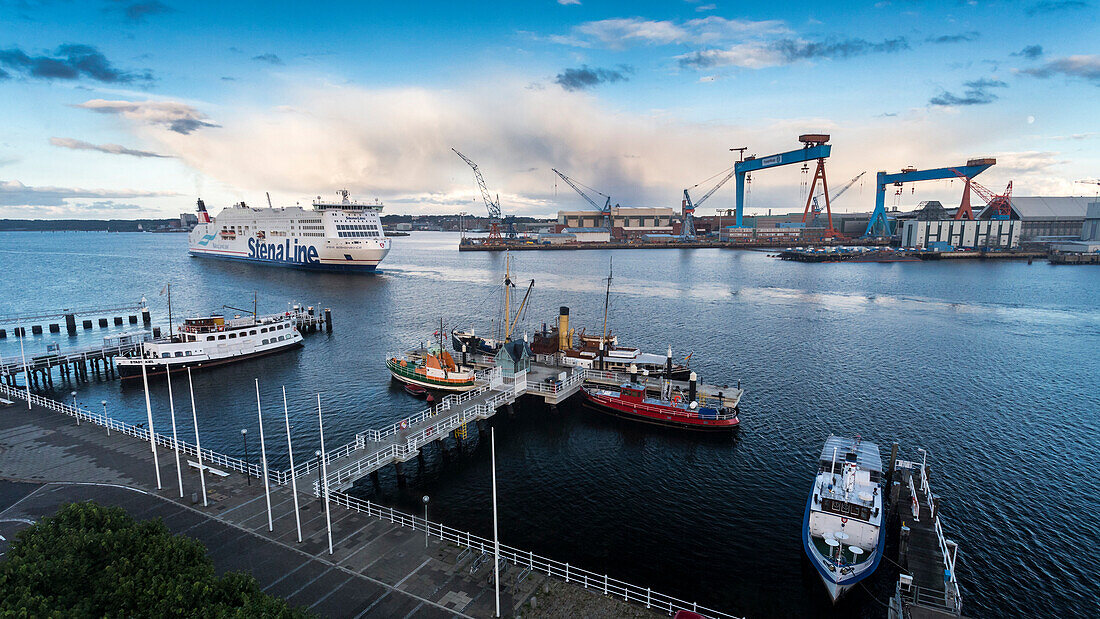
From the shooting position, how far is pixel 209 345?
2510 inches

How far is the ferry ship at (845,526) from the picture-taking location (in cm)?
2586

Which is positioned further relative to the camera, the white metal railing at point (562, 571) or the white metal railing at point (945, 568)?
the white metal railing at point (945, 568)

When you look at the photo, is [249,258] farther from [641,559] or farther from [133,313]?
[641,559]

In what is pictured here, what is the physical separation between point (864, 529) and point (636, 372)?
28159mm

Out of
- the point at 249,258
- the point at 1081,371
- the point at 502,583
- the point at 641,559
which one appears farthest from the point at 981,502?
the point at 249,258

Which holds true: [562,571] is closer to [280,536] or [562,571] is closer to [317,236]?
[280,536]

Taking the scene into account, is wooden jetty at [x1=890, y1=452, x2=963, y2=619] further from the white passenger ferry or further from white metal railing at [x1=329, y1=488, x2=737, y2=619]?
the white passenger ferry

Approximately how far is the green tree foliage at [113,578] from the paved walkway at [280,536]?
17.8 ft

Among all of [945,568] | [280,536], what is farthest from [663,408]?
[280,536]

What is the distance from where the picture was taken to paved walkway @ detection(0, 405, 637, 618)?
68.0 ft

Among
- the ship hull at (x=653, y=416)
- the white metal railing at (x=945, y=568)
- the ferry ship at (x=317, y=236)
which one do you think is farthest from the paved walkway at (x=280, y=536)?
the ferry ship at (x=317, y=236)

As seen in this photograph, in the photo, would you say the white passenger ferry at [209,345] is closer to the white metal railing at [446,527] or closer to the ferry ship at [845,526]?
the white metal railing at [446,527]

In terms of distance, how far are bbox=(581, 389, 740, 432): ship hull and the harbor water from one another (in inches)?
35.0

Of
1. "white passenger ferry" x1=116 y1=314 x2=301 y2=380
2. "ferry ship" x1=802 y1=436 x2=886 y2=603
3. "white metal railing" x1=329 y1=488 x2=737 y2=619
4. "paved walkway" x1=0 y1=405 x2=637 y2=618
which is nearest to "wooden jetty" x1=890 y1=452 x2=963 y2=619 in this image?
"ferry ship" x1=802 y1=436 x2=886 y2=603
